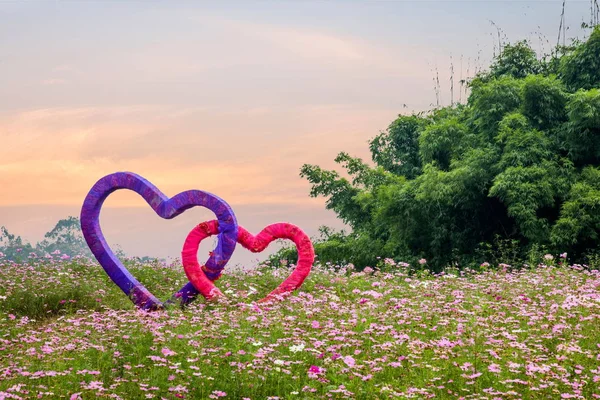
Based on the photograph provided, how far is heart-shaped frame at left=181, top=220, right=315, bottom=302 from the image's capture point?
33.9ft

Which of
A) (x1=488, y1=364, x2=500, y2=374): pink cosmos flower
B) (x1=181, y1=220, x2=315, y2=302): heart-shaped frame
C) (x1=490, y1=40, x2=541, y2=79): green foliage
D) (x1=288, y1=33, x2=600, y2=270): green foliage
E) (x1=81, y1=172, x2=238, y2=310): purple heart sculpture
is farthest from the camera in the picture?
(x1=490, y1=40, x2=541, y2=79): green foliage

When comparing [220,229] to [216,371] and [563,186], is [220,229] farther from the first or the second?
[563,186]

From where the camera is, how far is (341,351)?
6.32m

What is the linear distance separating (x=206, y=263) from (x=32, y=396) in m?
4.87

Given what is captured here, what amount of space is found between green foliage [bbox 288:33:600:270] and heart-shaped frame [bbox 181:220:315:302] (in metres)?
5.50

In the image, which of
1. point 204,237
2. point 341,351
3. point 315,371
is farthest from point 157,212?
point 315,371

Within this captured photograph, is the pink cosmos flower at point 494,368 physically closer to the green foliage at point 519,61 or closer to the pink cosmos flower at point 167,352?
the pink cosmos flower at point 167,352

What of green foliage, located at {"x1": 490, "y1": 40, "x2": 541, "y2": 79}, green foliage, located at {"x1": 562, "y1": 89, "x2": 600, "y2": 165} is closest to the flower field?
green foliage, located at {"x1": 562, "y1": 89, "x2": 600, "y2": 165}

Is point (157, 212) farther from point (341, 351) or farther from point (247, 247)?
point (341, 351)

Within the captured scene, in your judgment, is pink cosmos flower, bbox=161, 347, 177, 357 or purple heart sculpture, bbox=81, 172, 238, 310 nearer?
pink cosmos flower, bbox=161, 347, 177, 357

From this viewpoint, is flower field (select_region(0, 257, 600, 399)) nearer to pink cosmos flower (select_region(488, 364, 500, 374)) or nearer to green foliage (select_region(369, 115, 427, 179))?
pink cosmos flower (select_region(488, 364, 500, 374))

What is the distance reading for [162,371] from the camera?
6008 millimetres

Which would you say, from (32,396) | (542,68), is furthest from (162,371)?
(542,68)

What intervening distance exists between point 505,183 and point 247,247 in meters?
8.42
